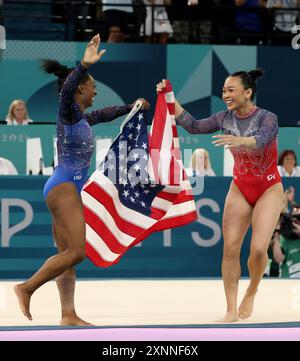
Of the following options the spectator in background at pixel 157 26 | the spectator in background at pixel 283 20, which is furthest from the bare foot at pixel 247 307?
the spectator in background at pixel 283 20

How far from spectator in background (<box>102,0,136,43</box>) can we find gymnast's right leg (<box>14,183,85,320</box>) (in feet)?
19.7

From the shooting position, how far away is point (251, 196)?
26.7ft

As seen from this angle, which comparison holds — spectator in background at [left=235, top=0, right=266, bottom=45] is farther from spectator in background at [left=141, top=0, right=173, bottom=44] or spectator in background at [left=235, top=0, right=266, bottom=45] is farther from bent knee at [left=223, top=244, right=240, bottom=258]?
bent knee at [left=223, top=244, right=240, bottom=258]

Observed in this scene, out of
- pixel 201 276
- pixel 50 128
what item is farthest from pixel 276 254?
pixel 50 128

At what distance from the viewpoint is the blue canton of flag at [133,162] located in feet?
27.8

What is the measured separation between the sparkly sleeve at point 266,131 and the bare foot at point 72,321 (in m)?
1.72

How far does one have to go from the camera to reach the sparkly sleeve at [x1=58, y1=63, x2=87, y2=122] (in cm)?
734

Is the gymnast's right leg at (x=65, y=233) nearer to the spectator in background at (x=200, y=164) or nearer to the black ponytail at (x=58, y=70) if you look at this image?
the black ponytail at (x=58, y=70)

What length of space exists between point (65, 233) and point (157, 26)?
21.4 feet
